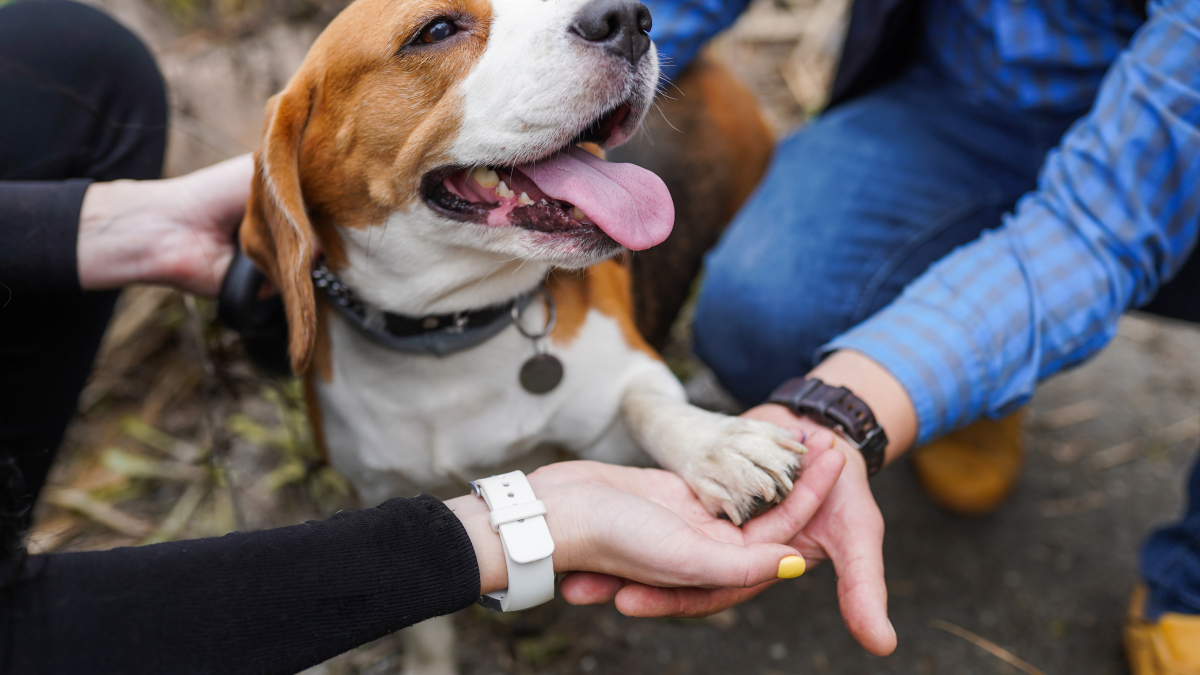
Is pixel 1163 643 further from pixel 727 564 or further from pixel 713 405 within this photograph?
pixel 713 405

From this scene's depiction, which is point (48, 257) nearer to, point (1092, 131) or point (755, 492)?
point (755, 492)

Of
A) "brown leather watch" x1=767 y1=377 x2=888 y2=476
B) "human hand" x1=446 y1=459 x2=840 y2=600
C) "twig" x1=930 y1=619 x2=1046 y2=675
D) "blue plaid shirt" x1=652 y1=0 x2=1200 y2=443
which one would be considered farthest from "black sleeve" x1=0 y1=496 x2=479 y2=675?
"twig" x1=930 y1=619 x2=1046 y2=675

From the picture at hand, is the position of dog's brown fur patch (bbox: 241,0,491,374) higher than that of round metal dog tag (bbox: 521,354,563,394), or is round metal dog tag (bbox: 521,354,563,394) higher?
dog's brown fur patch (bbox: 241,0,491,374)

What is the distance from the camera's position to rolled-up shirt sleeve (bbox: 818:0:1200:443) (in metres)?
1.59

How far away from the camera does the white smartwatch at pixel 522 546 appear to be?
1.26m

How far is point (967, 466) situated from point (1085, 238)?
0.89 metres

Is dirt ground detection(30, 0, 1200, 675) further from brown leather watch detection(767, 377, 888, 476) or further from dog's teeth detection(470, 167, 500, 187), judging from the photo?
dog's teeth detection(470, 167, 500, 187)

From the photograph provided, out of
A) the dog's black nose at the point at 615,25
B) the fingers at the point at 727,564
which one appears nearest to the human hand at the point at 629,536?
the fingers at the point at 727,564

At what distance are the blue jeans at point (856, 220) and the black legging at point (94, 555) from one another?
1.22 meters

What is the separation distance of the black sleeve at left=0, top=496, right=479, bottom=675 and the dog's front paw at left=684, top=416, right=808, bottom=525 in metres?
0.44

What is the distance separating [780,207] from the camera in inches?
91.2

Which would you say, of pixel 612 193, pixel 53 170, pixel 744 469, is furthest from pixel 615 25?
pixel 53 170

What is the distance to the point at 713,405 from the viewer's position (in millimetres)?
2877

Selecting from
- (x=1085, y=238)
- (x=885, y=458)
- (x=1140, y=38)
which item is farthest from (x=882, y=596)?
(x=1140, y=38)
